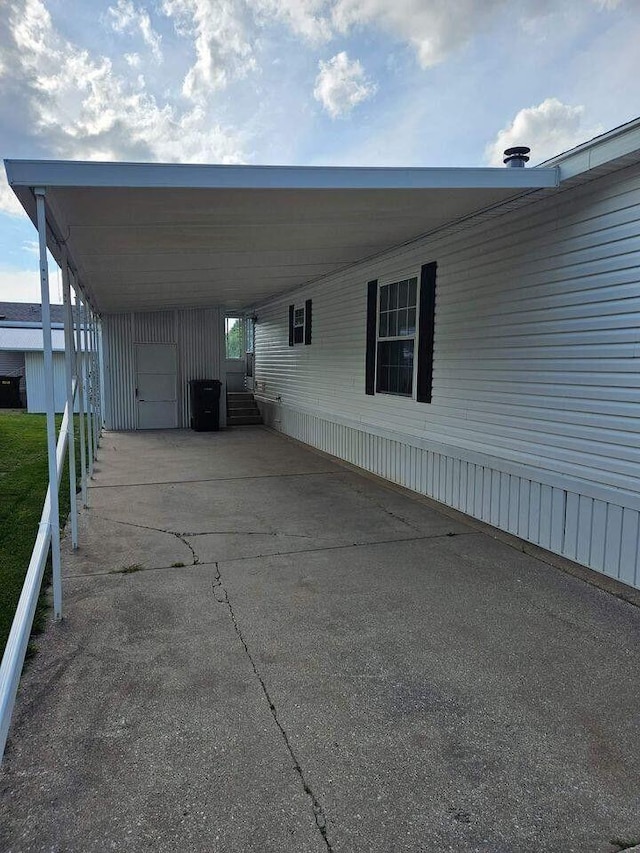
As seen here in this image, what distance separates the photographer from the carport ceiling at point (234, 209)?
3156 mm

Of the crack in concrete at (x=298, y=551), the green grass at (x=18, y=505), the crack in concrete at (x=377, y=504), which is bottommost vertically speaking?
the crack in concrete at (x=298, y=551)

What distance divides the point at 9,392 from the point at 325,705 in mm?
18037

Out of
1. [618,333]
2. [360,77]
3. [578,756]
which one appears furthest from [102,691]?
[360,77]

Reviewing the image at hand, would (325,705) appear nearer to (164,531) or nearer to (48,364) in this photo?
(48,364)

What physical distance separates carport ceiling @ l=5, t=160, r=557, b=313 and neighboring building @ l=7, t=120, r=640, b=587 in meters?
0.02

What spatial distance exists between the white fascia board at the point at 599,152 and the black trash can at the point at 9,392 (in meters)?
17.5

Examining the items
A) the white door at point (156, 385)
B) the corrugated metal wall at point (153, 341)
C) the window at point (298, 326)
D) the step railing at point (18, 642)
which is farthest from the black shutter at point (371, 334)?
the white door at point (156, 385)

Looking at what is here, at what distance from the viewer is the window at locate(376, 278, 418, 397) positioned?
6.54m

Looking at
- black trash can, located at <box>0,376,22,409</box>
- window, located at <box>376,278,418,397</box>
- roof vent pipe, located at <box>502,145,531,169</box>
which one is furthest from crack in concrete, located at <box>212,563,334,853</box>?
black trash can, located at <box>0,376,22,409</box>

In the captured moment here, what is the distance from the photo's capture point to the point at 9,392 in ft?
57.0

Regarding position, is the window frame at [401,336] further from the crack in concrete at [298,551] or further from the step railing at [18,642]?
the step railing at [18,642]

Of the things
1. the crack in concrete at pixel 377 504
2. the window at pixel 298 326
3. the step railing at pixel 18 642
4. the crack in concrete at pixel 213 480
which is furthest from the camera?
the window at pixel 298 326

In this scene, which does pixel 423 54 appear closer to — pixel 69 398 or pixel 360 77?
pixel 360 77

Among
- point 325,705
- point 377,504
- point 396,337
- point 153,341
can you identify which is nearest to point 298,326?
point 153,341
